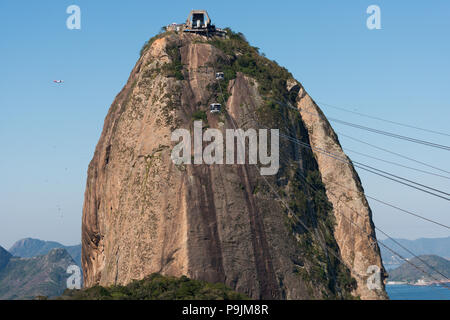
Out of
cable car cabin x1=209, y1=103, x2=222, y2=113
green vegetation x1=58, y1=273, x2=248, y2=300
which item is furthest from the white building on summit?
green vegetation x1=58, y1=273, x2=248, y2=300

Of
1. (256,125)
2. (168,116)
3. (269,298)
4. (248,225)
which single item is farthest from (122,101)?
(269,298)

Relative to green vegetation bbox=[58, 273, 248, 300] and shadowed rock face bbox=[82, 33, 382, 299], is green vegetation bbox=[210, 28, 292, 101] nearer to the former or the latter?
shadowed rock face bbox=[82, 33, 382, 299]

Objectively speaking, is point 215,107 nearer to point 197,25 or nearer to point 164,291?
point 197,25

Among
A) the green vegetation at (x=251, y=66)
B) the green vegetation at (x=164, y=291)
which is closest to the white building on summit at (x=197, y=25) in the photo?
the green vegetation at (x=251, y=66)

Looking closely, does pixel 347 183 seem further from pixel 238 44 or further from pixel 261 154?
pixel 238 44

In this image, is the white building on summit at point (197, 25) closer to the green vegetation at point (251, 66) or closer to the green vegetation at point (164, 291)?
the green vegetation at point (251, 66)
